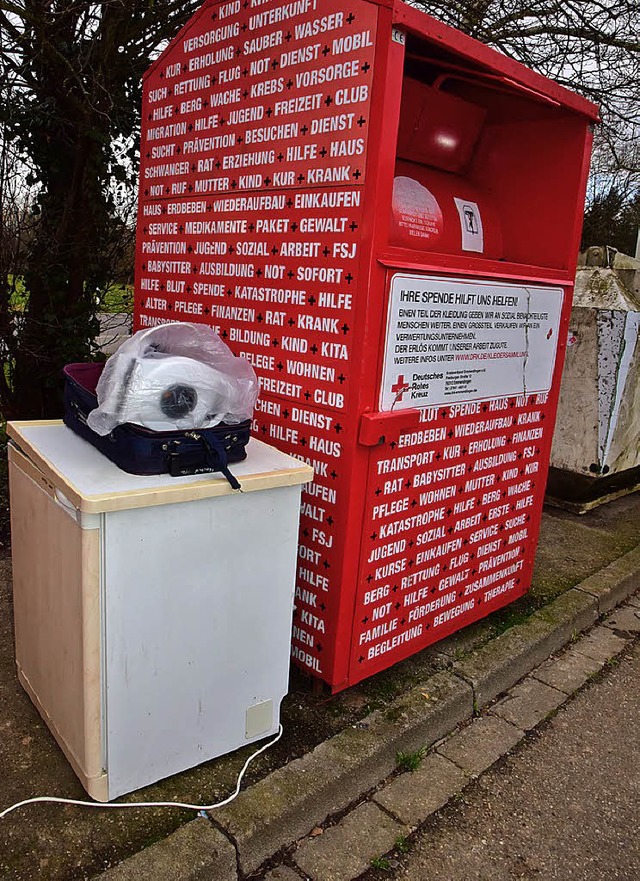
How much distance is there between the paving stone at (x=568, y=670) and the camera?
299 centimetres

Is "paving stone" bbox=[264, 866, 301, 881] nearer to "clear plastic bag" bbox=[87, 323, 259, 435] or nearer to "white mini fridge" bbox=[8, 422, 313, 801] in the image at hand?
"white mini fridge" bbox=[8, 422, 313, 801]

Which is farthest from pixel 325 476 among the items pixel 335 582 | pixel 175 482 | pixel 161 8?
pixel 161 8

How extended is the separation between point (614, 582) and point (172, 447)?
282 cm

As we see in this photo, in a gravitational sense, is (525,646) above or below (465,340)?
below

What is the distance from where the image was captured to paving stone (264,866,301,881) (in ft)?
6.15

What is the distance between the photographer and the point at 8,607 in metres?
2.95

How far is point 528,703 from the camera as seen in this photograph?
111 inches

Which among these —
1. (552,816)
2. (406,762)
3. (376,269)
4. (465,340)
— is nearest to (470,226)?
(465,340)

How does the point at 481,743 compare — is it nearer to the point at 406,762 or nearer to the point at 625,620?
the point at 406,762

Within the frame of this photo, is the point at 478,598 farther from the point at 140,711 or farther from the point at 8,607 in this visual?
the point at 8,607

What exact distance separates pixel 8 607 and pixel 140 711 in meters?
1.32

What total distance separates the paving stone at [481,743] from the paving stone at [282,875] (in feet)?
2.50

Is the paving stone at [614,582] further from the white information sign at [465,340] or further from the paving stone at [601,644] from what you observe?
the white information sign at [465,340]

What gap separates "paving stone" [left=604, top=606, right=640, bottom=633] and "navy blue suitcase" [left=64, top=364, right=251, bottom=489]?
2437 millimetres
